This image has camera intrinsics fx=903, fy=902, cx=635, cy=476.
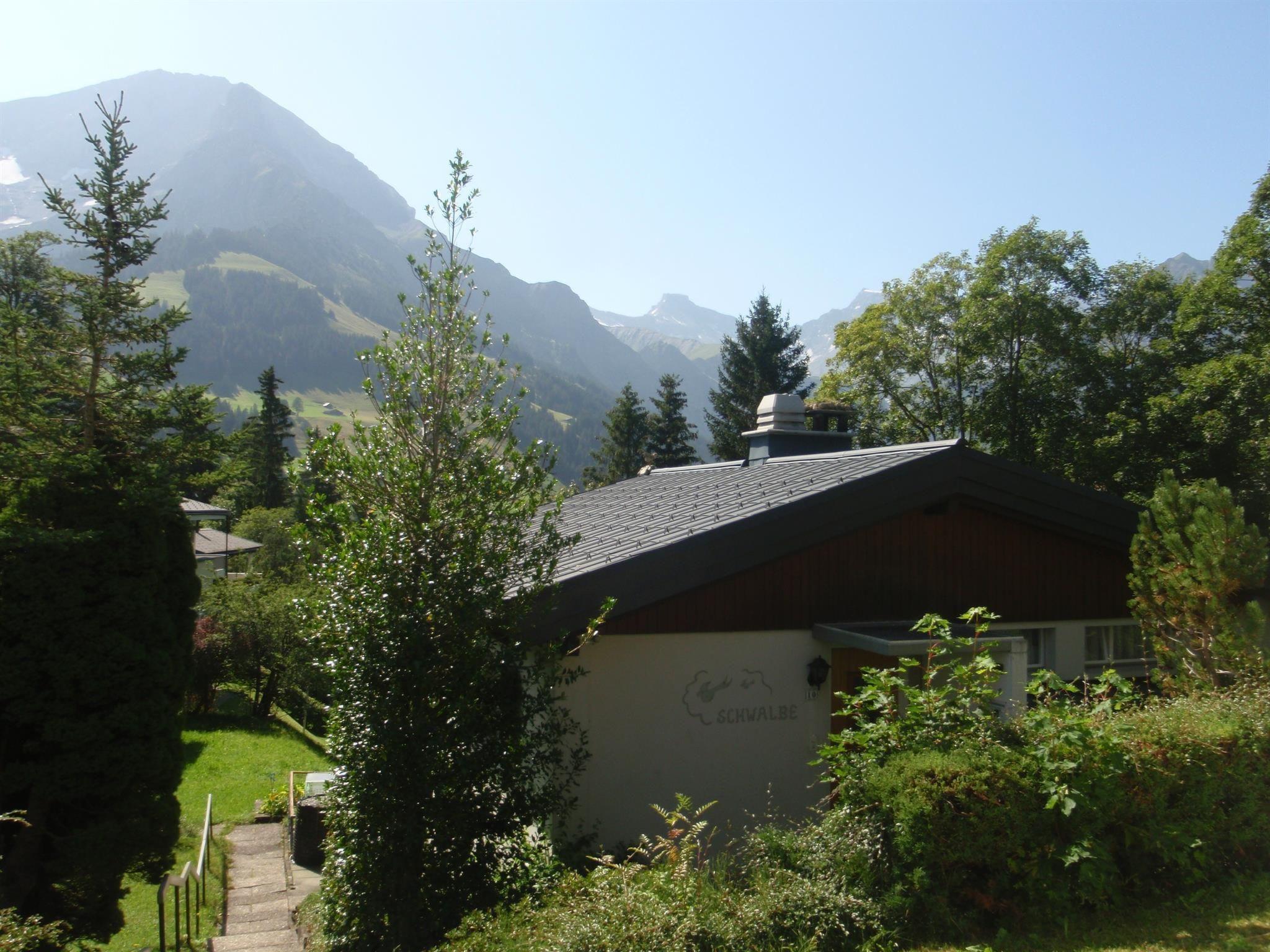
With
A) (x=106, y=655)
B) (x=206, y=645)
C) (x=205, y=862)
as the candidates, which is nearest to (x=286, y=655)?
(x=206, y=645)

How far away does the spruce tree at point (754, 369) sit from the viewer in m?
48.3

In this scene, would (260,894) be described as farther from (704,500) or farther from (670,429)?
(670,429)

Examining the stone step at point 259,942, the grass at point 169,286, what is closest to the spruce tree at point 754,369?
the stone step at point 259,942

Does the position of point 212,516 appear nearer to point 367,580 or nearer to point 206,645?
point 206,645

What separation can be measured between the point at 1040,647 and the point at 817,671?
3262mm

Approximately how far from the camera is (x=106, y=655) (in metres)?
6.86

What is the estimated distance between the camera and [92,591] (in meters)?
6.91

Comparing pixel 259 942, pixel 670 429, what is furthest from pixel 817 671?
pixel 670 429

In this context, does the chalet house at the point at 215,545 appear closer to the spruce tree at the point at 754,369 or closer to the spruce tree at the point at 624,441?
the spruce tree at the point at 624,441

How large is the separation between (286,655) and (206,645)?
2150 mm

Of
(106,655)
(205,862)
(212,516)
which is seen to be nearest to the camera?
(106,655)

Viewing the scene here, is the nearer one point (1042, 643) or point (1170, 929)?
point (1170, 929)

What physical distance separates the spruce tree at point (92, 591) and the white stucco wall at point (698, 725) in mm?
3413

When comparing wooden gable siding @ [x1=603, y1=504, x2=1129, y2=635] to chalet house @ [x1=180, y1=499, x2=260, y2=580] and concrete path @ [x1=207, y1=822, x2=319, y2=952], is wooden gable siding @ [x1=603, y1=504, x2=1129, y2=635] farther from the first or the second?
chalet house @ [x1=180, y1=499, x2=260, y2=580]
